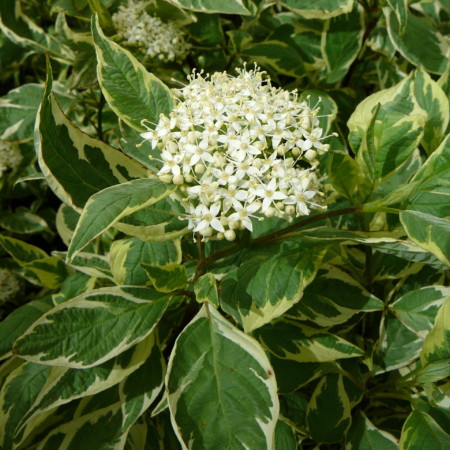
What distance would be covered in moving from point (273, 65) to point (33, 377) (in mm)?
828

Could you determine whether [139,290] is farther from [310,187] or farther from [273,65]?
[273,65]

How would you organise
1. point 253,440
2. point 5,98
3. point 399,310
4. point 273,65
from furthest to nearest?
1. point 5,98
2. point 273,65
3. point 399,310
4. point 253,440

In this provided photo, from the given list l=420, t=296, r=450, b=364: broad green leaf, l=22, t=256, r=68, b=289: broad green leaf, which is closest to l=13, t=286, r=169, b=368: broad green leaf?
l=22, t=256, r=68, b=289: broad green leaf

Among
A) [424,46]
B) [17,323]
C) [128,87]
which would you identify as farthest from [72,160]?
[424,46]

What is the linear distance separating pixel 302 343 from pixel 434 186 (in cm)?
34

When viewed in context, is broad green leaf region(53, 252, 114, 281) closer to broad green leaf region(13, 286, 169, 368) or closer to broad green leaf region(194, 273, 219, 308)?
broad green leaf region(13, 286, 169, 368)

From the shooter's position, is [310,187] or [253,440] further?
[310,187]

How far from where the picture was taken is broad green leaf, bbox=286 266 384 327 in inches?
33.6

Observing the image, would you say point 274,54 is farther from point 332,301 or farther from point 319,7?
point 332,301

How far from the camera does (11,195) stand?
1365 millimetres

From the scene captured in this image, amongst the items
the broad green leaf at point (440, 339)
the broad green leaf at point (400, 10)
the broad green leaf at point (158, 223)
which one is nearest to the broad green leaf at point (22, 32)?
the broad green leaf at point (158, 223)

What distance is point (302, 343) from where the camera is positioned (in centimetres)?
86

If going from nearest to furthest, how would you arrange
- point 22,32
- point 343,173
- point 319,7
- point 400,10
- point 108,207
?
point 108,207 < point 343,173 < point 400,10 < point 319,7 < point 22,32

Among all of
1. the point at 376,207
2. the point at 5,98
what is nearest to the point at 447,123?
the point at 376,207
